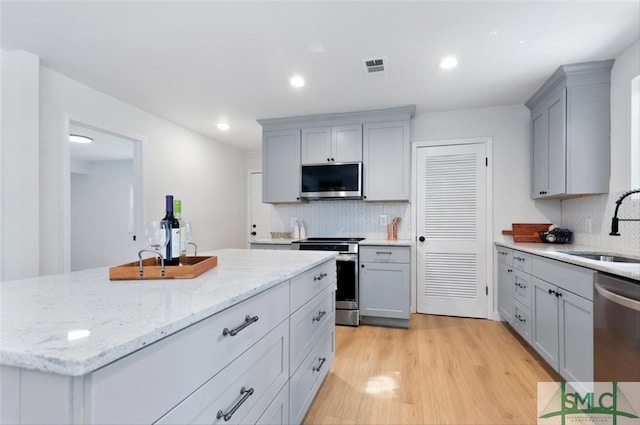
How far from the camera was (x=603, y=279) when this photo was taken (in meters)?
1.58

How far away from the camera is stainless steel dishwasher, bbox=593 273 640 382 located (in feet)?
4.55

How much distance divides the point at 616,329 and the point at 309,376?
1572mm

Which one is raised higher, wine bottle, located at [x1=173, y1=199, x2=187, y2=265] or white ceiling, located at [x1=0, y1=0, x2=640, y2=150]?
white ceiling, located at [x1=0, y1=0, x2=640, y2=150]

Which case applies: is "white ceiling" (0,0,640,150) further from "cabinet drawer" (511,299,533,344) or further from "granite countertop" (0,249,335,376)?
"cabinet drawer" (511,299,533,344)

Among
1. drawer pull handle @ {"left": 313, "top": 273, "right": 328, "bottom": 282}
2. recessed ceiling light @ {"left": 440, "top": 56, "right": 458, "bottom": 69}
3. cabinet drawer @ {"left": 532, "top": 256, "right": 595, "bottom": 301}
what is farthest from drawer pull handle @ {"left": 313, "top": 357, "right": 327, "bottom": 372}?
recessed ceiling light @ {"left": 440, "top": 56, "right": 458, "bottom": 69}

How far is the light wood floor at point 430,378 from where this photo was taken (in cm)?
180

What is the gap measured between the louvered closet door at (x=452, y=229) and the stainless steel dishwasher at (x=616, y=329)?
1.90 m

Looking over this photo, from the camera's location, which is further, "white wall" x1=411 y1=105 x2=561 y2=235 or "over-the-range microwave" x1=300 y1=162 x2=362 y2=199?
"over-the-range microwave" x1=300 y1=162 x2=362 y2=199

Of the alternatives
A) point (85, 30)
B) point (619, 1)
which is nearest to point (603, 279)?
point (619, 1)

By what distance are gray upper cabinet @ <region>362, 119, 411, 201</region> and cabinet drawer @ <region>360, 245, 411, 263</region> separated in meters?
0.64

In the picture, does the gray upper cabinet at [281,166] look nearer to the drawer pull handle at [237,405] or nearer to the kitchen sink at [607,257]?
the kitchen sink at [607,257]

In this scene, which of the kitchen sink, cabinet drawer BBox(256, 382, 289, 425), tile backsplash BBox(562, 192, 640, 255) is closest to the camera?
cabinet drawer BBox(256, 382, 289, 425)

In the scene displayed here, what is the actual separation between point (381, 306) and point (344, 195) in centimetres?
132

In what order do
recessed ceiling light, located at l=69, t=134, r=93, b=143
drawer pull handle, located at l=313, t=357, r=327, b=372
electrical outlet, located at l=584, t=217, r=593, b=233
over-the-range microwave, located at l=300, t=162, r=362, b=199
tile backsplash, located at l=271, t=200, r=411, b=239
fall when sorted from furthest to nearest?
recessed ceiling light, located at l=69, t=134, r=93, b=143 < tile backsplash, located at l=271, t=200, r=411, b=239 < over-the-range microwave, located at l=300, t=162, r=362, b=199 < electrical outlet, located at l=584, t=217, r=593, b=233 < drawer pull handle, located at l=313, t=357, r=327, b=372
